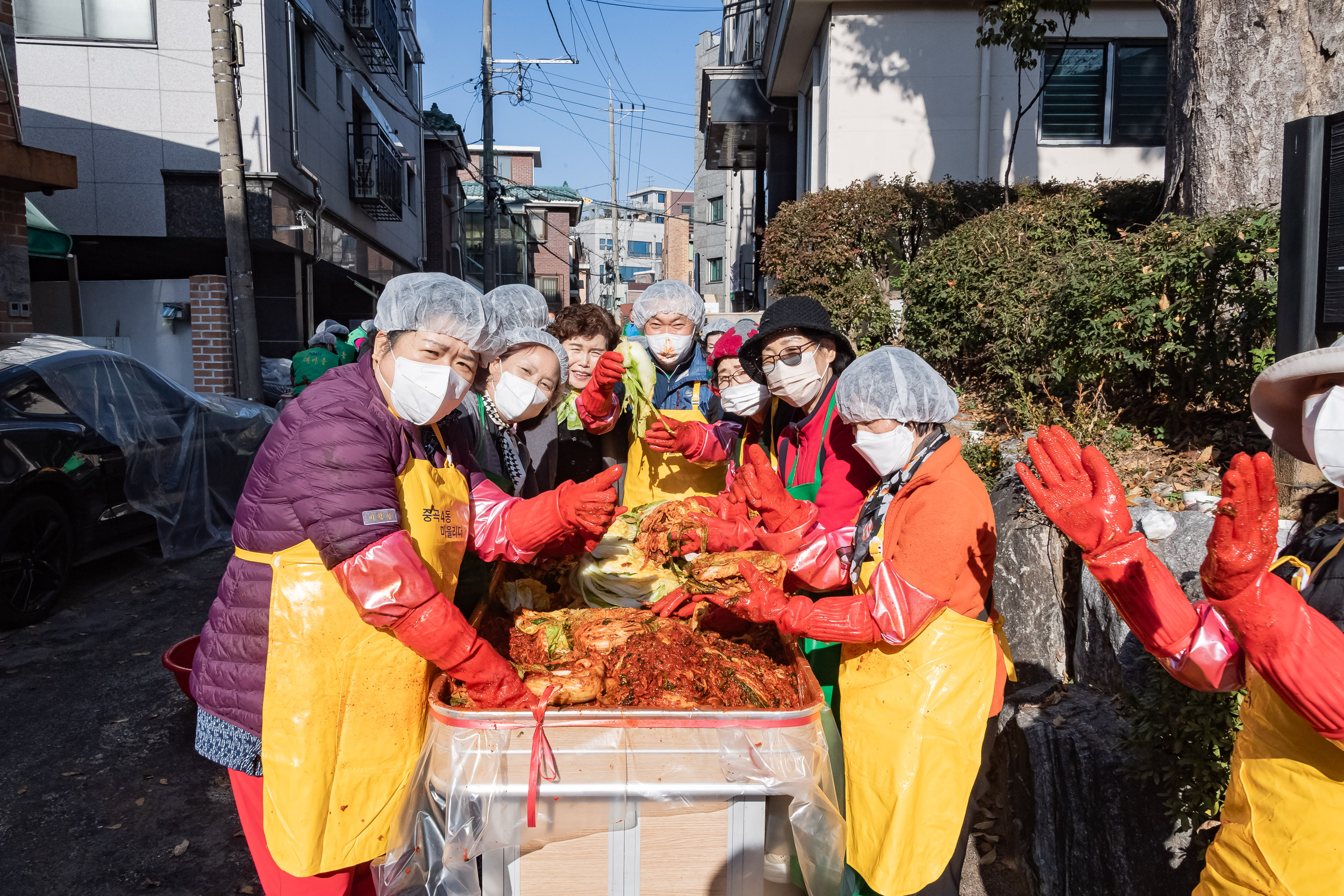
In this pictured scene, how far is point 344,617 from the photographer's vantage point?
2.22 metres

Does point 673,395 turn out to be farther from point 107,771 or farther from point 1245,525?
point 107,771

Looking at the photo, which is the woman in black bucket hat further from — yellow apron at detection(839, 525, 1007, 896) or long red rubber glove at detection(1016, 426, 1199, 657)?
long red rubber glove at detection(1016, 426, 1199, 657)

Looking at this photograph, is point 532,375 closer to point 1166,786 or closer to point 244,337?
point 1166,786

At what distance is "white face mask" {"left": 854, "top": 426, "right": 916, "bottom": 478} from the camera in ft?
8.41

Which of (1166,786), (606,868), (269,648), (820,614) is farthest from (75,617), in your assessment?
(1166,786)

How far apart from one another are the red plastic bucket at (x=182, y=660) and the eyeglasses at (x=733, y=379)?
9.01 ft

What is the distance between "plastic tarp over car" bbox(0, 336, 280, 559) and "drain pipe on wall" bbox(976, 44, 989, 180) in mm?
9582

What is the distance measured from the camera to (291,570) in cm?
220

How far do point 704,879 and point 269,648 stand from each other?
1.30 meters

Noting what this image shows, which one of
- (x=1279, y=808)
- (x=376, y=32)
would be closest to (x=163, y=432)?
(x=1279, y=808)

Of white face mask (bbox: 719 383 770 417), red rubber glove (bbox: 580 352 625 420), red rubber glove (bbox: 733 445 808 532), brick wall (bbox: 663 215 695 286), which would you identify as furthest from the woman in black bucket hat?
brick wall (bbox: 663 215 695 286)


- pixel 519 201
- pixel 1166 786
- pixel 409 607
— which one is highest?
pixel 519 201

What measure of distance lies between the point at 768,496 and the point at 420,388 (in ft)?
3.95

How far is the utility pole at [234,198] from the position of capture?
9.65 m
